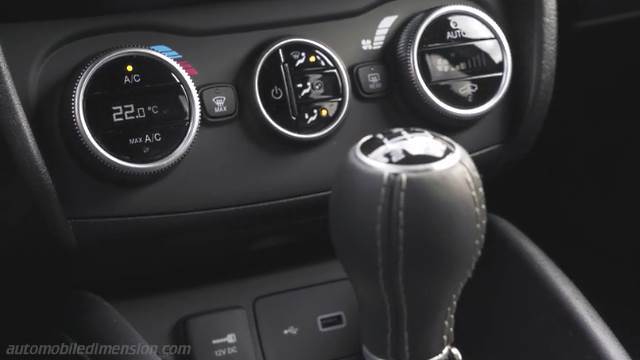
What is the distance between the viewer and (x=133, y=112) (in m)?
0.89

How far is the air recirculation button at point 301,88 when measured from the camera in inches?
36.9

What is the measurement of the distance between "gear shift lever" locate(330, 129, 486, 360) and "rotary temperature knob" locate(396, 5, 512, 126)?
0.32 meters

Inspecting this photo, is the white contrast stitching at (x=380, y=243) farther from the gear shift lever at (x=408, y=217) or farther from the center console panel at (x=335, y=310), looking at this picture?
the center console panel at (x=335, y=310)

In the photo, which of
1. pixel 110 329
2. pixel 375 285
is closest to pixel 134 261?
pixel 110 329

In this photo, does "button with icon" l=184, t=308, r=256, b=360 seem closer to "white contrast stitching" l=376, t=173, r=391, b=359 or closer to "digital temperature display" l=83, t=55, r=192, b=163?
"digital temperature display" l=83, t=55, r=192, b=163

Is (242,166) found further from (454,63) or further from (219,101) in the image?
(454,63)

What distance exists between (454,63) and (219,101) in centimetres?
27

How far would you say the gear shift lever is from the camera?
623 millimetres

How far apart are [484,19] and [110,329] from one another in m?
0.55

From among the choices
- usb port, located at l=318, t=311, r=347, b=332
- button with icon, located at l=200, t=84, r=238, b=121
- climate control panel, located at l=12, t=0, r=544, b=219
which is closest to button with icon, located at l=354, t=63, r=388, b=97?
climate control panel, located at l=12, t=0, r=544, b=219

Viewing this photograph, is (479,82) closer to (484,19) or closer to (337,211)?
(484,19)

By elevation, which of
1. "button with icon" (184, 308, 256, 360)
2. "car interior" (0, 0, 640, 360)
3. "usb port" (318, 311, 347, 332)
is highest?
"car interior" (0, 0, 640, 360)

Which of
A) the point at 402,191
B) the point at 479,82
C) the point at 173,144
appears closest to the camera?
the point at 402,191

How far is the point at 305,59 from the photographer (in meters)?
0.95
